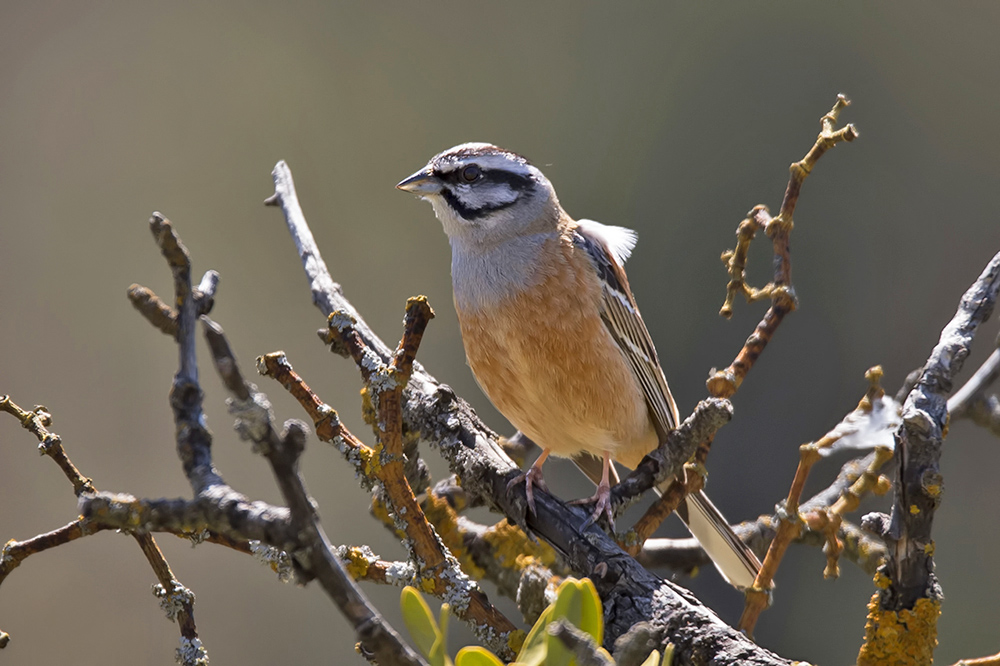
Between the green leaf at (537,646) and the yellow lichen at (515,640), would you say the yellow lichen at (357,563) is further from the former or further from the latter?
the green leaf at (537,646)

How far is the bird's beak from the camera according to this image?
228 cm

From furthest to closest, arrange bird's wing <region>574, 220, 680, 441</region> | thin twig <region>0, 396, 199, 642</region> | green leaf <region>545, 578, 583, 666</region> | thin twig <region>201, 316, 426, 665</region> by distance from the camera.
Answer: bird's wing <region>574, 220, 680, 441</region>, thin twig <region>0, 396, 199, 642</region>, green leaf <region>545, 578, 583, 666</region>, thin twig <region>201, 316, 426, 665</region>

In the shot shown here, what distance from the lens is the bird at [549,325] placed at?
208 centimetres

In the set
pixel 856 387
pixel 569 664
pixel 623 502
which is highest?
pixel 856 387

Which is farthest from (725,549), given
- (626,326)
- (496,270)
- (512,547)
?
(496,270)

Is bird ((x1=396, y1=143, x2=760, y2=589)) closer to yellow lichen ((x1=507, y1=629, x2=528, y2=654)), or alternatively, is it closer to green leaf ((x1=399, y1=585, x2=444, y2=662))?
yellow lichen ((x1=507, y1=629, x2=528, y2=654))

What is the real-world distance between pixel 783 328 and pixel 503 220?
99.3 inches

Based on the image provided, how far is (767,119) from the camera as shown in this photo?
474 centimetres

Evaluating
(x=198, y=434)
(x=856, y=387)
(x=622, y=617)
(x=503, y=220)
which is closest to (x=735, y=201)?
(x=856, y=387)

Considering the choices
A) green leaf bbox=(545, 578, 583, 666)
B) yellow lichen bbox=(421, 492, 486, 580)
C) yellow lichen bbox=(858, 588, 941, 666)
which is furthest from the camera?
yellow lichen bbox=(421, 492, 486, 580)

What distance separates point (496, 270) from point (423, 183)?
33cm

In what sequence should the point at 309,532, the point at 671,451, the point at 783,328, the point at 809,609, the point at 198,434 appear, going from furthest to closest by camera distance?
1. the point at 783,328
2. the point at 809,609
3. the point at 671,451
4. the point at 198,434
5. the point at 309,532

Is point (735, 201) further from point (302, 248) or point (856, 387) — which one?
point (302, 248)

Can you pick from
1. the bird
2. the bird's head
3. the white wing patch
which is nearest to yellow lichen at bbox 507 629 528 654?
the bird
